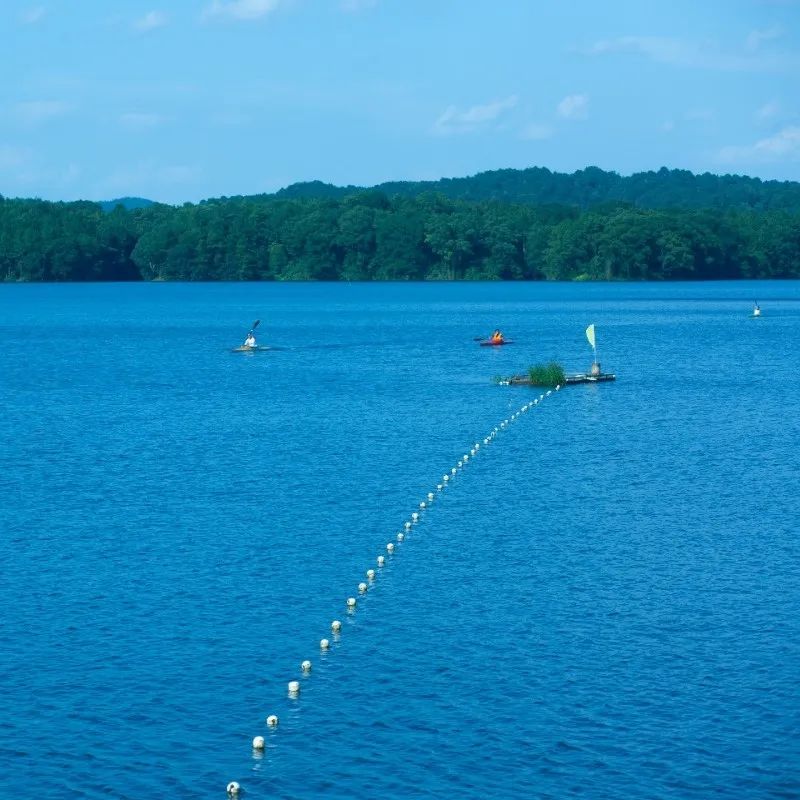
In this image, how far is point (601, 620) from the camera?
33.6m

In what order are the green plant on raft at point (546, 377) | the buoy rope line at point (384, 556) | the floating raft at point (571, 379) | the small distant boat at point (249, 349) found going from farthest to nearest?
the small distant boat at point (249, 349) → the floating raft at point (571, 379) → the green plant on raft at point (546, 377) → the buoy rope line at point (384, 556)

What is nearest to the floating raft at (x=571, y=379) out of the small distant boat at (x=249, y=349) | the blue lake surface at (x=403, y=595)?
the blue lake surface at (x=403, y=595)

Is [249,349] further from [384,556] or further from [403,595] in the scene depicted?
[403,595]

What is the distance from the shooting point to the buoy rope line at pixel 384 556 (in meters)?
26.4

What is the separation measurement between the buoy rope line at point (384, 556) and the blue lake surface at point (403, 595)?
0.26 meters

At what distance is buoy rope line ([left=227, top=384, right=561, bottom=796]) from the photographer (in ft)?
86.8

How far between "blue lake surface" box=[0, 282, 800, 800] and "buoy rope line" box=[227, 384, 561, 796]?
0.26m

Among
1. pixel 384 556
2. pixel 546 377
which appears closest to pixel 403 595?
pixel 384 556

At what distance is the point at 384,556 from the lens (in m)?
39.6

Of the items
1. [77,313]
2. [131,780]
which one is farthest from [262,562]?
[77,313]

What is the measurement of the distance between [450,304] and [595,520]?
129839mm

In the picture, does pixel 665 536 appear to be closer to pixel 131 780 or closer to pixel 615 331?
pixel 131 780

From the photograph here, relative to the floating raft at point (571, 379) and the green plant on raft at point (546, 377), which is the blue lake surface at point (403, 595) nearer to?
the green plant on raft at point (546, 377)

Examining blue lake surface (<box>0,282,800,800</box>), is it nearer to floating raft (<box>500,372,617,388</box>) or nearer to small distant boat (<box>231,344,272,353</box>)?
floating raft (<box>500,372,617,388</box>)
